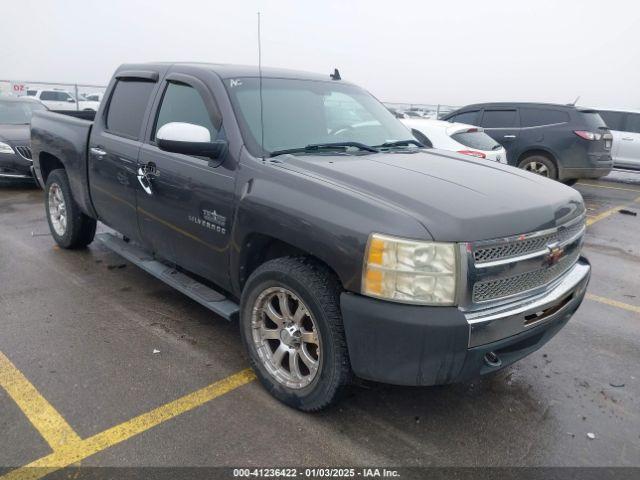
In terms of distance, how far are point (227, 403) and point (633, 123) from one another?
13.5 meters

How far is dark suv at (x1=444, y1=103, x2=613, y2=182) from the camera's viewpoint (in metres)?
10.0

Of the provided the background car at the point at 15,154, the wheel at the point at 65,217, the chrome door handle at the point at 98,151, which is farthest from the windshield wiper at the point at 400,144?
the background car at the point at 15,154

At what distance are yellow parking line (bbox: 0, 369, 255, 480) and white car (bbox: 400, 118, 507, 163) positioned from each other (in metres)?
5.44

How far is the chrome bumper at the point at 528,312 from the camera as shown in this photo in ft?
7.82

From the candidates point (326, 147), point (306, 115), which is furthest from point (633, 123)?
point (326, 147)

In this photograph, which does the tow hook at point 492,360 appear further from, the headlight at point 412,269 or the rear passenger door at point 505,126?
the rear passenger door at point 505,126

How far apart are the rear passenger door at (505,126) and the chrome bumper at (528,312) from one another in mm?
8138

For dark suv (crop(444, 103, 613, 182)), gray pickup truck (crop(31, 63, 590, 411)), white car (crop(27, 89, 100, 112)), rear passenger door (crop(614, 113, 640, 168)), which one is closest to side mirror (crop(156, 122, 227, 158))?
gray pickup truck (crop(31, 63, 590, 411))

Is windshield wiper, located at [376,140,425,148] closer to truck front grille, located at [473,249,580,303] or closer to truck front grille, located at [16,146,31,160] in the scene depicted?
truck front grille, located at [473,249,580,303]

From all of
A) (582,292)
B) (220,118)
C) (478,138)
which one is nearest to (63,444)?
(220,118)

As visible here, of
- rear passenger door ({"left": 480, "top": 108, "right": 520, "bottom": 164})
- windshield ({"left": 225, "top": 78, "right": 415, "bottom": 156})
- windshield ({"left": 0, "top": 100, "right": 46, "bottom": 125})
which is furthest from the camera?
rear passenger door ({"left": 480, "top": 108, "right": 520, "bottom": 164})

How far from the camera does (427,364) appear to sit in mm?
2355

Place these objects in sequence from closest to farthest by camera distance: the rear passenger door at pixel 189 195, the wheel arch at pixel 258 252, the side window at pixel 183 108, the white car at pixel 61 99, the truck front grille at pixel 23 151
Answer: the wheel arch at pixel 258 252
the rear passenger door at pixel 189 195
the side window at pixel 183 108
the truck front grille at pixel 23 151
the white car at pixel 61 99

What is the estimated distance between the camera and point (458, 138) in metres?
7.88
